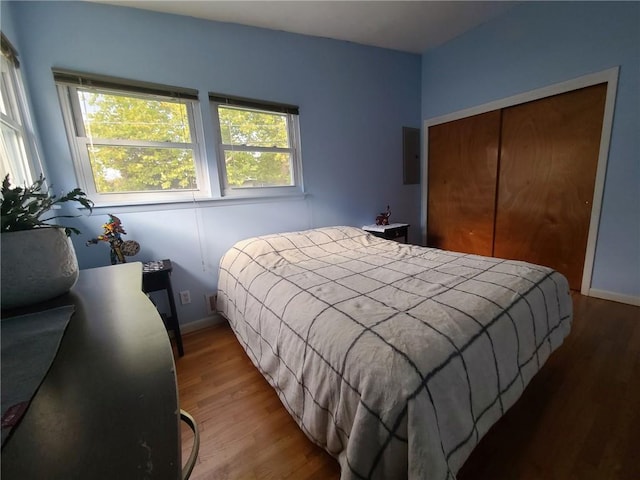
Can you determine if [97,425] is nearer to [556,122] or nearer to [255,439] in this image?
[255,439]

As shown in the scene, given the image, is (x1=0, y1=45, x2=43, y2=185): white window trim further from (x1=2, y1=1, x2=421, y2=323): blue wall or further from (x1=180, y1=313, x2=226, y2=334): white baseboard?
(x1=180, y1=313, x2=226, y2=334): white baseboard

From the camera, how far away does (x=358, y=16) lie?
7.62 feet

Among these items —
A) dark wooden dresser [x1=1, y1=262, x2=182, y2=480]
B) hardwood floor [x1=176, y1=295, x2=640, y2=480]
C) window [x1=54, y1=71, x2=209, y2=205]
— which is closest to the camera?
dark wooden dresser [x1=1, y1=262, x2=182, y2=480]

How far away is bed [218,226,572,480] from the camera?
0.76m

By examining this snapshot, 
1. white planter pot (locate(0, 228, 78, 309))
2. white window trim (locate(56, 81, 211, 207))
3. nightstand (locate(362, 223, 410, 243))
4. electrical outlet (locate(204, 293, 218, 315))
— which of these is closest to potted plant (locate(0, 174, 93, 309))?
white planter pot (locate(0, 228, 78, 309))

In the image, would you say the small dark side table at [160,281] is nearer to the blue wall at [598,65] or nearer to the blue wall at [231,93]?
the blue wall at [231,93]

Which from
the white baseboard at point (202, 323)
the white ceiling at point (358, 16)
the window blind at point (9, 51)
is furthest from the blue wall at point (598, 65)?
the window blind at point (9, 51)

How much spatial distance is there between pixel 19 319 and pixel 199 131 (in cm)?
182

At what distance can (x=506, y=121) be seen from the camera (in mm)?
2768

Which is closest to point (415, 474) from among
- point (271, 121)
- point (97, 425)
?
point (97, 425)

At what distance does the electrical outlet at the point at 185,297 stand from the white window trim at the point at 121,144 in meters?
0.76

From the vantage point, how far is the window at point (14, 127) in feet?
4.52

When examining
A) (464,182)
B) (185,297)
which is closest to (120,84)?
(185,297)

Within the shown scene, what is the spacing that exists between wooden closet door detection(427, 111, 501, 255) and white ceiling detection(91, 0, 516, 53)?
96cm
